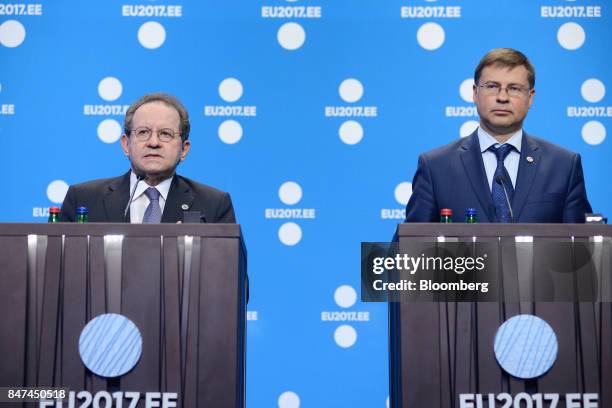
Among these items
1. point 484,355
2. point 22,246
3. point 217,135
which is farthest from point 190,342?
point 217,135

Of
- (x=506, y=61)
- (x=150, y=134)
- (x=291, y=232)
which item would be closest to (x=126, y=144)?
(x=150, y=134)

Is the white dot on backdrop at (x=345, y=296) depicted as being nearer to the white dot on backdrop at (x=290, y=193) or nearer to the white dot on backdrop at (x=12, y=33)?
the white dot on backdrop at (x=290, y=193)

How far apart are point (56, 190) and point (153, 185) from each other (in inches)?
46.6

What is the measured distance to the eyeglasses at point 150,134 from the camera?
150 inches

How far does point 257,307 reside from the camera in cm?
477

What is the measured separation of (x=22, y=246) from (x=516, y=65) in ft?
6.42

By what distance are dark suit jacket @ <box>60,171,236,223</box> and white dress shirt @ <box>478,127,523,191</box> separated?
934mm

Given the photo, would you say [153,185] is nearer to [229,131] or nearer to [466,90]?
[229,131]

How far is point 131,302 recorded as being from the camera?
280 cm

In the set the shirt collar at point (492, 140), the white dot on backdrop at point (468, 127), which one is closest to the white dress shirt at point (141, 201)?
the shirt collar at point (492, 140)

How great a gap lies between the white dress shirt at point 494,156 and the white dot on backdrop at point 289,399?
1.52 m

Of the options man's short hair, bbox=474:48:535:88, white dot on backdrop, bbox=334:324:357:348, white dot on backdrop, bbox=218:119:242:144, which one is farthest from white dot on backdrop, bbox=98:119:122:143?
man's short hair, bbox=474:48:535:88

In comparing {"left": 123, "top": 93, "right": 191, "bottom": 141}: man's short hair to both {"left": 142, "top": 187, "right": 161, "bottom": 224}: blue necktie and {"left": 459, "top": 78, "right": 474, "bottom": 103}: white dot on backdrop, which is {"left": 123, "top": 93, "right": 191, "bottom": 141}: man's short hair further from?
{"left": 459, "top": 78, "right": 474, "bottom": 103}: white dot on backdrop

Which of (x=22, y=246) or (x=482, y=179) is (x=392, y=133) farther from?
(x=22, y=246)
